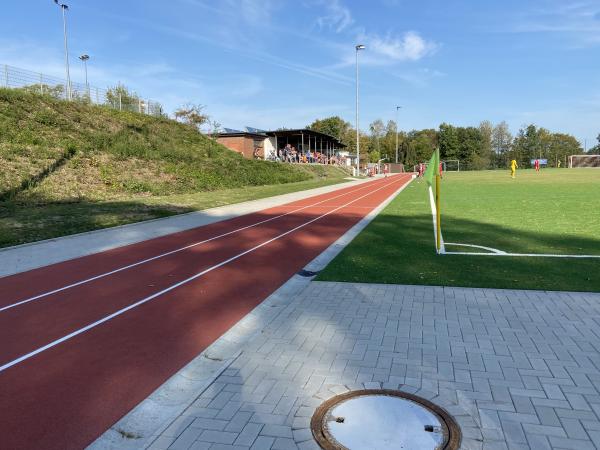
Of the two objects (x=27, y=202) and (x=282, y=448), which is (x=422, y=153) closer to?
(x=27, y=202)

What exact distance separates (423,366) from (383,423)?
1059 mm

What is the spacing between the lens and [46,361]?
4.51 metres

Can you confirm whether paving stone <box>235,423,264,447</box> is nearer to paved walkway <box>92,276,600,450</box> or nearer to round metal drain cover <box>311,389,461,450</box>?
paved walkway <box>92,276,600,450</box>

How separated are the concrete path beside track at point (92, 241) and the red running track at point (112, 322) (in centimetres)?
58

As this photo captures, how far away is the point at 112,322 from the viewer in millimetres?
5570

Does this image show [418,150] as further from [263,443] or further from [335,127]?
[263,443]

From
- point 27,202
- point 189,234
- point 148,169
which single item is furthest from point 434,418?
point 148,169

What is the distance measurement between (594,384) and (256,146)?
48459 mm

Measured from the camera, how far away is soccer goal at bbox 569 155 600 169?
88.3 metres

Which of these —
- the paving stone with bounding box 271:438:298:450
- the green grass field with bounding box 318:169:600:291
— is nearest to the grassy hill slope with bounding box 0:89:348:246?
the green grass field with bounding box 318:169:600:291

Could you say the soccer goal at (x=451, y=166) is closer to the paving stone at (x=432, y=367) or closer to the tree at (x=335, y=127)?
the tree at (x=335, y=127)

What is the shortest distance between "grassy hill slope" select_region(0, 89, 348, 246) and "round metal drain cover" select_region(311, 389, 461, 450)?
10.4 metres

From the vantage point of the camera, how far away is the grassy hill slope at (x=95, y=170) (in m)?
14.9

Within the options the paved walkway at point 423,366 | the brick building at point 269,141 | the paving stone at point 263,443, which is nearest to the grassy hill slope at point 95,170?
the paved walkway at point 423,366
